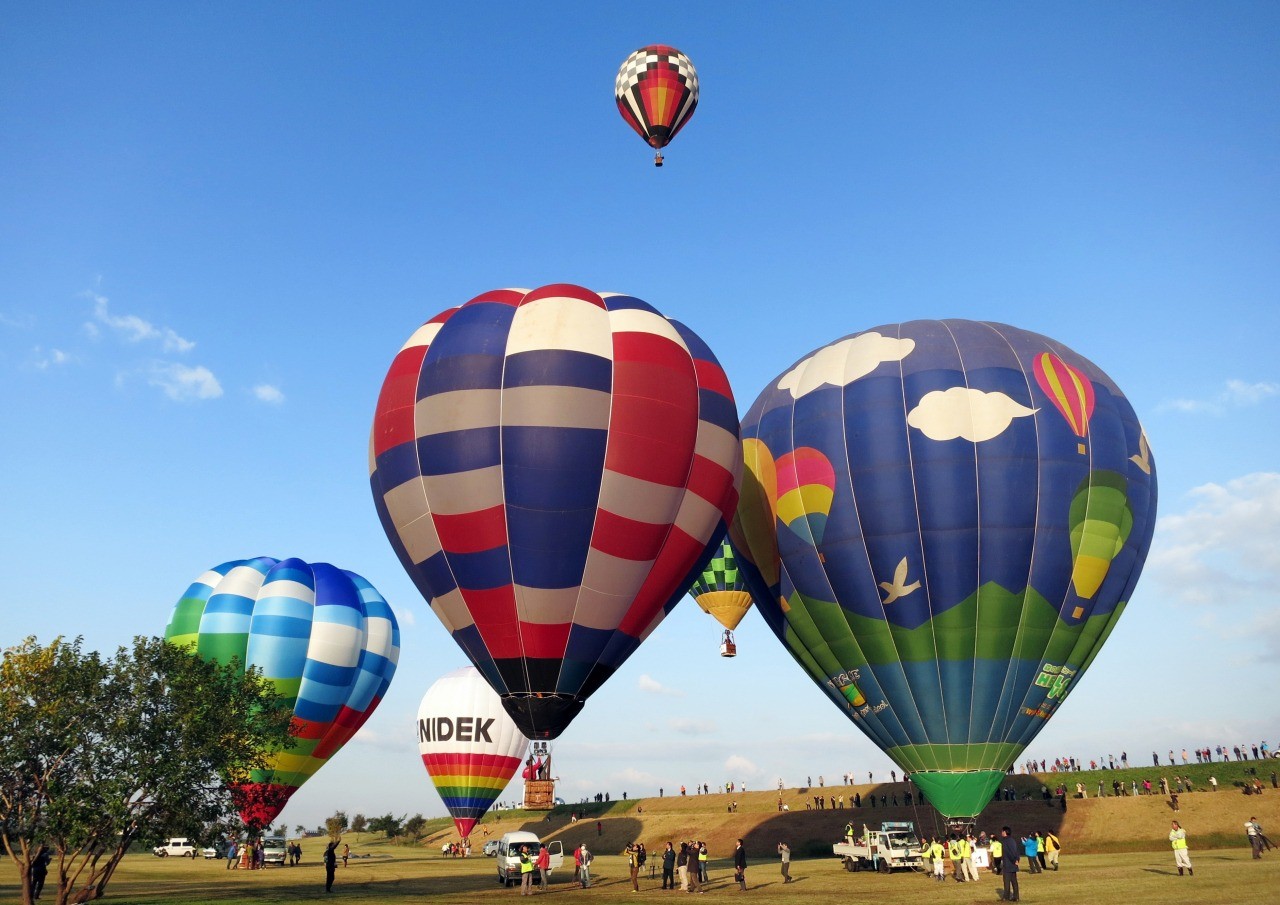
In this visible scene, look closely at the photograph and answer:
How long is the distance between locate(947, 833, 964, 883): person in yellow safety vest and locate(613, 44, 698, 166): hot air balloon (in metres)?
24.9

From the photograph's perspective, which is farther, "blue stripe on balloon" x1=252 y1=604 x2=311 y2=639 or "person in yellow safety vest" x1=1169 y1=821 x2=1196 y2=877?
"blue stripe on balloon" x1=252 y1=604 x2=311 y2=639

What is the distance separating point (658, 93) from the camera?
38.8 m

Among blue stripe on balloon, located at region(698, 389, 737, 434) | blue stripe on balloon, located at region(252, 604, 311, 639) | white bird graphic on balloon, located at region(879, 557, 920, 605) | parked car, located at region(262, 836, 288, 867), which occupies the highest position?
blue stripe on balloon, located at region(698, 389, 737, 434)

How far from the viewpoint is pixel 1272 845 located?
108 ft

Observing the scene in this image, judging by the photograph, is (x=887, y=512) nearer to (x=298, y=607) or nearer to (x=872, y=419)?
(x=872, y=419)

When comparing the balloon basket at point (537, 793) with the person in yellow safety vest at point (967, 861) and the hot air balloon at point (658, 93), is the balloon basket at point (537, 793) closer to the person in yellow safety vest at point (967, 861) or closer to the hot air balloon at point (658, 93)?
the person in yellow safety vest at point (967, 861)

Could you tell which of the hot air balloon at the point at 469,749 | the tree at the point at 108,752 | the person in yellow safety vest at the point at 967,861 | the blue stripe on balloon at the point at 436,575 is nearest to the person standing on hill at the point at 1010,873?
the person in yellow safety vest at the point at 967,861

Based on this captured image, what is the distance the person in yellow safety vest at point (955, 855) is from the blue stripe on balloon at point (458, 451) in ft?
51.9

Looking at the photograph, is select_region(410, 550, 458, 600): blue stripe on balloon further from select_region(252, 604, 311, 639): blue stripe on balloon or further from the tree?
select_region(252, 604, 311, 639): blue stripe on balloon

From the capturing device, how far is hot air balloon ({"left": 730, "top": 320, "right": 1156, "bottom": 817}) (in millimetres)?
28500

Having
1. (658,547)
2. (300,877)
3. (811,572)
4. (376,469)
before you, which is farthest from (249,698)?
(811,572)

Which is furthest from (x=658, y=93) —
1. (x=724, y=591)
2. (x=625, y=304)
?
(x=724, y=591)

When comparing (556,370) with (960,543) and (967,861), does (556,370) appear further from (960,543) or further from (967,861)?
(967,861)

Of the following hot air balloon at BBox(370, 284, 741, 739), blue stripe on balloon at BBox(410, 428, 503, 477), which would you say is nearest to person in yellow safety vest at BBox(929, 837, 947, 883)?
hot air balloon at BBox(370, 284, 741, 739)
